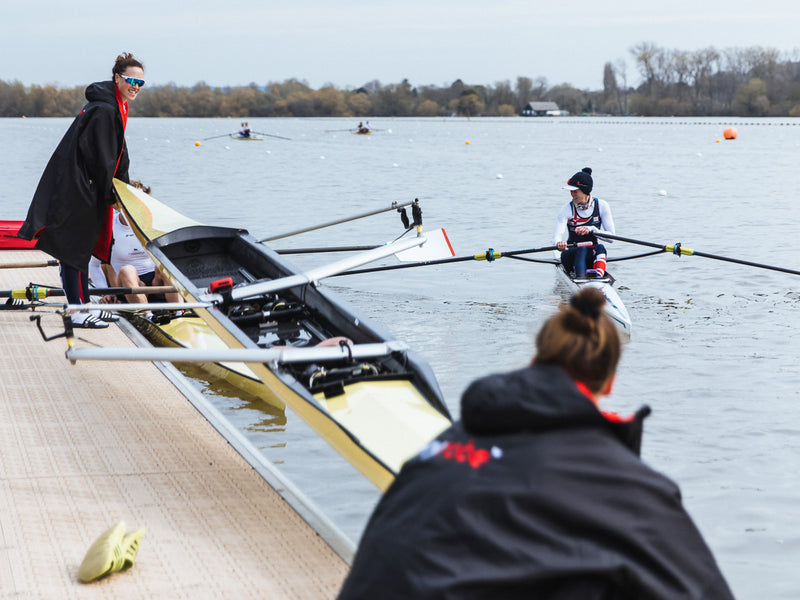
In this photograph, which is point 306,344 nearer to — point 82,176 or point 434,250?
point 82,176

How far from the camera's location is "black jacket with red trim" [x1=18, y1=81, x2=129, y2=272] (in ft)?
19.6

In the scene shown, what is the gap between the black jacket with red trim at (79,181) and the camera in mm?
5977

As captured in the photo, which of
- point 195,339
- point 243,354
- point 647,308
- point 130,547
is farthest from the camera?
point 647,308

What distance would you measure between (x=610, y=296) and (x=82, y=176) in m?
5.13

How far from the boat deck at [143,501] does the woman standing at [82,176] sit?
0.95 metres

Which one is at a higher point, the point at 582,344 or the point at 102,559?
the point at 582,344

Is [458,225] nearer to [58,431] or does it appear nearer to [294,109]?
[58,431]

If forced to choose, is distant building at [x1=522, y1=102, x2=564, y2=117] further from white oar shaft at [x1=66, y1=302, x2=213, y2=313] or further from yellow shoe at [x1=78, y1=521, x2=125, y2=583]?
yellow shoe at [x1=78, y1=521, x2=125, y2=583]

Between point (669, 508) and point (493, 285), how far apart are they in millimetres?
10441

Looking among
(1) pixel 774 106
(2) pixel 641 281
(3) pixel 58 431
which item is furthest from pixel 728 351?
(1) pixel 774 106

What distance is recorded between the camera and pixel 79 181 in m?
5.99

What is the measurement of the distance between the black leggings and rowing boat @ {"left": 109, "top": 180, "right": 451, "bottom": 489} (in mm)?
589

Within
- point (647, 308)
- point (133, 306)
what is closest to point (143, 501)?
point (133, 306)

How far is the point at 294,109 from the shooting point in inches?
4545
